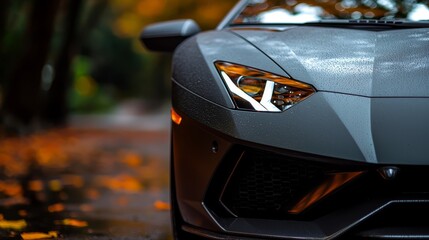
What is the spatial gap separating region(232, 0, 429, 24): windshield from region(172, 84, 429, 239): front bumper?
104 cm

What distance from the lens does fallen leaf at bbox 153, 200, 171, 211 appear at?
21.1ft

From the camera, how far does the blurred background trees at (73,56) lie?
17594mm

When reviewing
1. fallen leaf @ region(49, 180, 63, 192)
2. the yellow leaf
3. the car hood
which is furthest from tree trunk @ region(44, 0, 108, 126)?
the car hood

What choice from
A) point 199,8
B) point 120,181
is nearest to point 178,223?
point 120,181

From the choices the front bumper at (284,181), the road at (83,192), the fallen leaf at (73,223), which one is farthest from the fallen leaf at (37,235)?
the front bumper at (284,181)

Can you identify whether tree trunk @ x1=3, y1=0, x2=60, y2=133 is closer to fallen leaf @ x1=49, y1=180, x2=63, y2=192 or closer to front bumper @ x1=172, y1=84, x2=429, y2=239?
fallen leaf @ x1=49, y1=180, x2=63, y2=192

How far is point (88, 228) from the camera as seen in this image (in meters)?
5.14

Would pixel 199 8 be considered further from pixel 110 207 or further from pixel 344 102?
pixel 344 102

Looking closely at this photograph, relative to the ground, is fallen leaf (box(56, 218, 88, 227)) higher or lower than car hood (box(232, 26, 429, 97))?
lower

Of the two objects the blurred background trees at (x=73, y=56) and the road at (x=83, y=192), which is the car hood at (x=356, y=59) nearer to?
the road at (x=83, y=192)

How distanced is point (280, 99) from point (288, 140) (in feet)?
0.78

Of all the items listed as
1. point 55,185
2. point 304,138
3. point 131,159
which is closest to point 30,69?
point 131,159

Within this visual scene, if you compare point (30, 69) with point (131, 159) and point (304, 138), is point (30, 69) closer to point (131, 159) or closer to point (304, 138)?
point (131, 159)

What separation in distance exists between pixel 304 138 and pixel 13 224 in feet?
8.32
